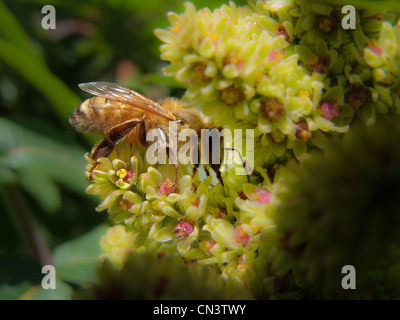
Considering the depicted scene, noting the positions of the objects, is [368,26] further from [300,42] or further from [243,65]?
[243,65]

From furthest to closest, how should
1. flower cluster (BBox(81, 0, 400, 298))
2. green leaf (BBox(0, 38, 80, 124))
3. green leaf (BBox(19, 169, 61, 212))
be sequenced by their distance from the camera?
green leaf (BBox(19, 169, 61, 212)) → green leaf (BBox(0, 38, 80, 124)) → flower cluster (BBox(81, 0, 400, 298))

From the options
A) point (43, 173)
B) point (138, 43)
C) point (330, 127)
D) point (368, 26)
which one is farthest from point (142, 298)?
point (138, 43)

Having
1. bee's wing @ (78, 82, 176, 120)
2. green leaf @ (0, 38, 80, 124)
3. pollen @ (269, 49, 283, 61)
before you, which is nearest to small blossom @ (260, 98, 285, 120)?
pollen @ (269, 49, 283, 61)

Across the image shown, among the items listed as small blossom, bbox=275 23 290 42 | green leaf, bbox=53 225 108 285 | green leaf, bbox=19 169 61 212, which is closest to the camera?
small blossom, bbox=275 23 290 42

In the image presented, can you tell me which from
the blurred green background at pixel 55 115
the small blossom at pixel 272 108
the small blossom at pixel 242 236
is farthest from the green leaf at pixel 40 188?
the small blossom at pixel 272 108

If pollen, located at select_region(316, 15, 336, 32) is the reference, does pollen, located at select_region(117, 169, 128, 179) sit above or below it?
below

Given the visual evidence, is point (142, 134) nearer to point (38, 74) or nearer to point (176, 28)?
point (176, 28)

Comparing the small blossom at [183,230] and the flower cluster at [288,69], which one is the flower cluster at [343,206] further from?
the small blossom at [183,230]

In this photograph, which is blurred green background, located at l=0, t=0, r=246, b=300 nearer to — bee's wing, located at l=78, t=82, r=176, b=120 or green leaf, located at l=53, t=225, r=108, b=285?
green leaf, located at l=53, t=225, r=108, b=285
